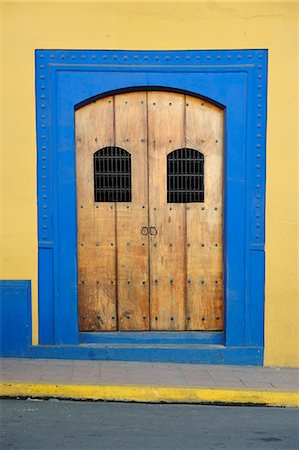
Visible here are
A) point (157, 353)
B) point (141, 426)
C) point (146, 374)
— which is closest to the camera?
point (141, 426)

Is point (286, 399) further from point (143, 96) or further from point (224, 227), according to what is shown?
point (143, 96)

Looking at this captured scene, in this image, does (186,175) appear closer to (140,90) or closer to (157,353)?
(140,90)

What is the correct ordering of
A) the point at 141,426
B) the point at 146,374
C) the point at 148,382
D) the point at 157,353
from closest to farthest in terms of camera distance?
the point at 141,426 < the point at 148,382 < the point at 146,374 < the point at 157,353

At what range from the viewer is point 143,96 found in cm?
764

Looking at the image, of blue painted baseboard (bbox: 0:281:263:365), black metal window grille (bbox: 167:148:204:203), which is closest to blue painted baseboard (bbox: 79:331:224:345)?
blue painted baseboard (bbox: 0:281:263:365)

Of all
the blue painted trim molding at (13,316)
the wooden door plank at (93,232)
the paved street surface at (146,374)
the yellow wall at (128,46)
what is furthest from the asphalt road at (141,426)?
the yellow wall at (128,46)

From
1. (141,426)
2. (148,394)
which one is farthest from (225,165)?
(141,426)

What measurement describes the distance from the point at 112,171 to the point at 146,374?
2074 millimetres

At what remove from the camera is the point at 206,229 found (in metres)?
Answer: 7.72

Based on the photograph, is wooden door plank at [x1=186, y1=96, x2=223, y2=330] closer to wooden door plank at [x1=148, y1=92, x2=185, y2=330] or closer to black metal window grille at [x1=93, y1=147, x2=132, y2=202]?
wooden door plank at [x1=148, y1=92, x2=185, y2=330]

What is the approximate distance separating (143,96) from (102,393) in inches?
119

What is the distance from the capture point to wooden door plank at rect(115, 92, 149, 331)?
A: 7.64 m

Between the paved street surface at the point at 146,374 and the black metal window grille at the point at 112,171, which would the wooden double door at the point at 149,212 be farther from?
the paved street surface at the point at 146,374

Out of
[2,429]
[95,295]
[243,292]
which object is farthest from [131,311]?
[2,429]
